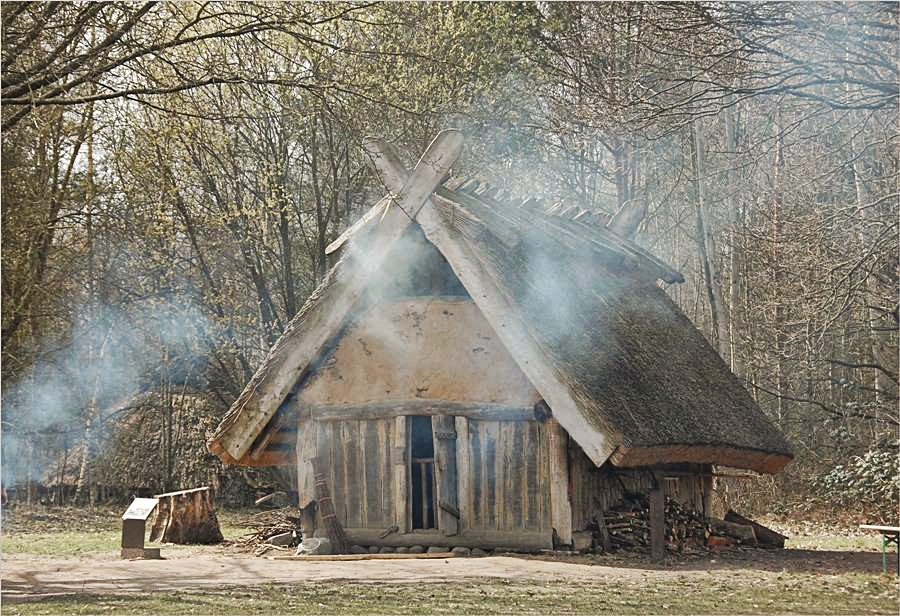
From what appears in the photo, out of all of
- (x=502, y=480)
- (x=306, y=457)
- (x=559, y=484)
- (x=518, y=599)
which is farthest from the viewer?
(x=306, y=457)

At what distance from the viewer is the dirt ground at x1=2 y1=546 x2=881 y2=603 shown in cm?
1076

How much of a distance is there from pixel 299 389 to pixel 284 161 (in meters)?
10.1

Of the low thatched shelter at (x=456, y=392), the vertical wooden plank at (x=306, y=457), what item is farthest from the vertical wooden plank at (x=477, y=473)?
the vertical wooden plank at (x=306, y=457)

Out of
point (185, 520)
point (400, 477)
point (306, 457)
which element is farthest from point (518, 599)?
point (185, 520)

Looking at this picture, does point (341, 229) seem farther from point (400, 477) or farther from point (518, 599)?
point (518, 599)

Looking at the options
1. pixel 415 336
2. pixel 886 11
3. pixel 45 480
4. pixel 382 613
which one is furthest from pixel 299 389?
pixel 45 480

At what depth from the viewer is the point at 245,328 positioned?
24266mm

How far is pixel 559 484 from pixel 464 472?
1142mm

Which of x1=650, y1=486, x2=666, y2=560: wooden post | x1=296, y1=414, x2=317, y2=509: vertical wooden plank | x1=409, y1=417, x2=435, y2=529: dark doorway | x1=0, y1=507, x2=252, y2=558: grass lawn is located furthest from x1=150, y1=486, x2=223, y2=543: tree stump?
x1=650, y1=486, x2=666, y2=560: wooden post

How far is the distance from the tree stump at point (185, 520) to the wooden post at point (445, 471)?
14.3 feet

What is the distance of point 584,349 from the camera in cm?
1385

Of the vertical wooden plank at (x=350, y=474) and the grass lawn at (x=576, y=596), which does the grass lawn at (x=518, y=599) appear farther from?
the vertical wooden plank at (x=350, y=474)

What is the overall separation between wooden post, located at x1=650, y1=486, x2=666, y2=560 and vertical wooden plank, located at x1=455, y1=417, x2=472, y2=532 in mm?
2055

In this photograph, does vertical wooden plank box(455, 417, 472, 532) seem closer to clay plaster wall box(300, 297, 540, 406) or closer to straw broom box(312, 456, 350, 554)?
clay plaster wall box(300, 297, 540, 406)
